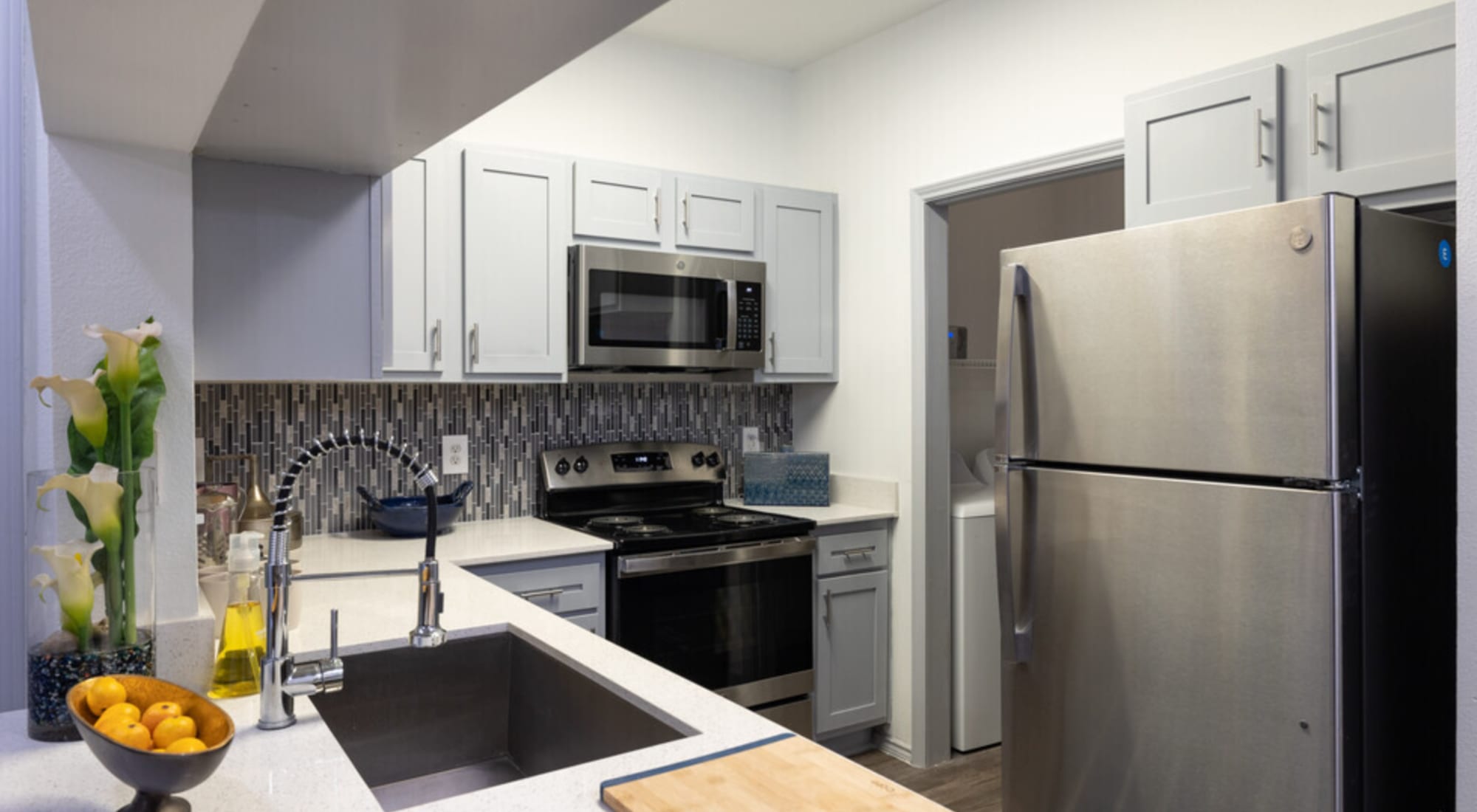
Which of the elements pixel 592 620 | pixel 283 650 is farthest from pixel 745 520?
pixel 283 650

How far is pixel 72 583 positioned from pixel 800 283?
9.01 feet

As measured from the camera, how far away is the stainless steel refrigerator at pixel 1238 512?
1678 millimetres

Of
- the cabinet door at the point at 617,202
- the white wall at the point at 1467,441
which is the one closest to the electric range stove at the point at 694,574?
the cabinet door at the point at 617,202

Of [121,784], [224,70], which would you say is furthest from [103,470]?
[224,70]

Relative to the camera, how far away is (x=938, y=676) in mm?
3361

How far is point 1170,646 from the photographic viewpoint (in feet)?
6.26

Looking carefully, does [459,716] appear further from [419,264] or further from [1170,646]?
[419,264]

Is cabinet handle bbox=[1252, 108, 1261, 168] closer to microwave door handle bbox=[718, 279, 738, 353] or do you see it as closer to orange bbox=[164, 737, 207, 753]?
microwave door handle bbox=[718, 279, 738, 353]

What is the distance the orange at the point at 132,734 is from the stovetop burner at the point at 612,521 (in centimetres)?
201

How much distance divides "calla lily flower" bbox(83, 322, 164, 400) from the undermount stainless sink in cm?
60

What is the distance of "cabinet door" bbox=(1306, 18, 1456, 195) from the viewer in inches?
71.1

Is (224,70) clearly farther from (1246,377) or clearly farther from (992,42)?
(992,42)

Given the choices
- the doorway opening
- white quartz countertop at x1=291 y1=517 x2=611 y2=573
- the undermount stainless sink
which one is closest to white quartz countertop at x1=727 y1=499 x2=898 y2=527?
the doorway opening

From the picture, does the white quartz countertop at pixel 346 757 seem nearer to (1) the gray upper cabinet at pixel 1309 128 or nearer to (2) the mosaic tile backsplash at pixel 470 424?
(2) the mosaic tile backsplash at pixel 470 424
